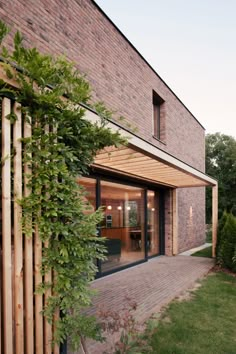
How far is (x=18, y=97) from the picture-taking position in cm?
189

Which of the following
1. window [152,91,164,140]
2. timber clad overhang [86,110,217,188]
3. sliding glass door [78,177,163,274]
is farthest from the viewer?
window [152,91,164,140]

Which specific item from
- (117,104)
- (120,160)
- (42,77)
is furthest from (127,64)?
(42,77)

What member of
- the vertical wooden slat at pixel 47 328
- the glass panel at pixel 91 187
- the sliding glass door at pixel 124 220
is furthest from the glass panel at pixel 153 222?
the vertical wooden slat at pixel 47 328

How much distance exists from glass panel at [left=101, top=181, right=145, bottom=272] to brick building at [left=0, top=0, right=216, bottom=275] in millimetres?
27

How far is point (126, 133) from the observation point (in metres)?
3.67

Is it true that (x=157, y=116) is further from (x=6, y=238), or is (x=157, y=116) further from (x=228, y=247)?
(x=6, y=238)

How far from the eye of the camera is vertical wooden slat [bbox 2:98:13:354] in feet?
5.88

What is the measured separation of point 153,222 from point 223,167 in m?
14.1

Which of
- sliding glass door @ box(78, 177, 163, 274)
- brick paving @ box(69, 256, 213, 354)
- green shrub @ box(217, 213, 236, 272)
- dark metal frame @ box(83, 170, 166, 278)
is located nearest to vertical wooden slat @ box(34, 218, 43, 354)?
brick paving @ box(69, 256, 213, 354)

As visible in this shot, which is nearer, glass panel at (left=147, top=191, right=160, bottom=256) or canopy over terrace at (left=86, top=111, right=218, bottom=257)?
canopy over terrace at (left=86, top=111, right=218, bottom=257)

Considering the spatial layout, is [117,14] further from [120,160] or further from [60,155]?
[60,155]

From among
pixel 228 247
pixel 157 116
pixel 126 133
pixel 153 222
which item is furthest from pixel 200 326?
pixel 157 116

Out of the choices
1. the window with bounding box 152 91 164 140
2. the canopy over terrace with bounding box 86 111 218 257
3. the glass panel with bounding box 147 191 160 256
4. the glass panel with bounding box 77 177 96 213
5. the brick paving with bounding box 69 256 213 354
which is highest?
the window with bounding box 152 91 164 140

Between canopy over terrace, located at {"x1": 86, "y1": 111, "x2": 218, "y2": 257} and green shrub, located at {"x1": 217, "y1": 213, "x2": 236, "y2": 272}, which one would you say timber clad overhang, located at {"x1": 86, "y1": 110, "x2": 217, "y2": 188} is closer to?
canopy over terrace, located at {"x1": 86, "y1": 111, "x2": 218, "y2": 257}
